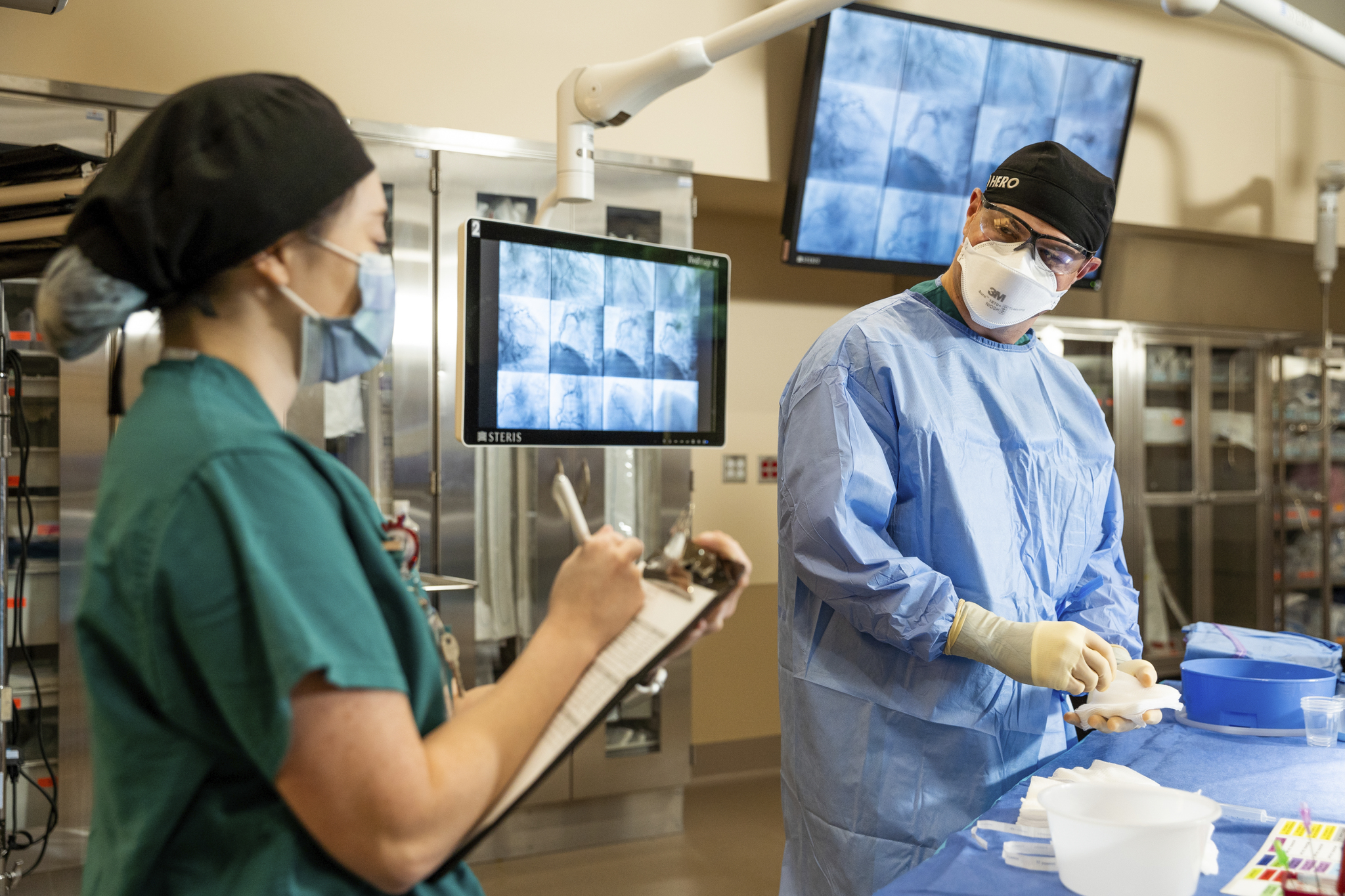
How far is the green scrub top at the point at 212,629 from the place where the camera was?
27.4 inches

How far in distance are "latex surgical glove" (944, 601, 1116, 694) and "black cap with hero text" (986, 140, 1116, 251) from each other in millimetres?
762

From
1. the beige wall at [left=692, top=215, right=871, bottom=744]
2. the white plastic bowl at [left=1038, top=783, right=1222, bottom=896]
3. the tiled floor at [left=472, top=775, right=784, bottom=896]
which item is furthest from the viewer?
the beige wall at [left=692, top=215, right=871, bottom=744]

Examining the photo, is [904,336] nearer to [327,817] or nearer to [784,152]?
[327,817]

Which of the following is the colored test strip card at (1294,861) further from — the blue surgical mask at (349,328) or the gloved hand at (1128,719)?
the blue surgical mask at (349,328)

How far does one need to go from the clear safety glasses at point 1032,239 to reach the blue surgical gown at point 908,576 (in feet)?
0.60

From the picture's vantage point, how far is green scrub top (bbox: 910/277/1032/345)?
6.35 feet

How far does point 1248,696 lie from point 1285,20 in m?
3.31

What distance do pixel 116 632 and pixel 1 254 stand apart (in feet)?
6.68

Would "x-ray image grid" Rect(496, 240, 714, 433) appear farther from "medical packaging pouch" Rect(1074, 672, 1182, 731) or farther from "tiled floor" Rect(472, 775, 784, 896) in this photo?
"tiled floor" Rect(472, 775, 784, 896)

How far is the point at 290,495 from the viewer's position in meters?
0.72

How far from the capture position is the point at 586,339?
8.94 ft

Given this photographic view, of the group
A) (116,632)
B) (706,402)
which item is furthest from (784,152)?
(116,632)

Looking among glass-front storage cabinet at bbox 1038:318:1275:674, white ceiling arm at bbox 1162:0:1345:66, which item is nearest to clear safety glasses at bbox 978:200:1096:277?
white ceiling arm at bbox 1162:0:1345:66

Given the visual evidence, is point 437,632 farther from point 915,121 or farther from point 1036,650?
point 915,121
